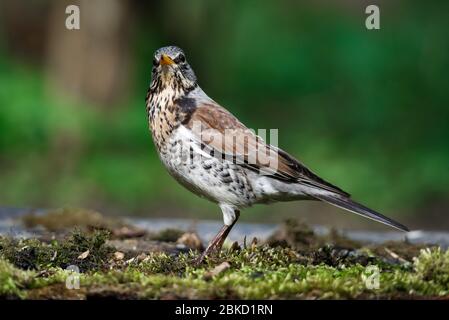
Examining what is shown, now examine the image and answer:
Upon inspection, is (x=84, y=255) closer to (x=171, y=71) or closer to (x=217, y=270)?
(x=217, y=270)

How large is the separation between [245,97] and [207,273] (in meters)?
10.9

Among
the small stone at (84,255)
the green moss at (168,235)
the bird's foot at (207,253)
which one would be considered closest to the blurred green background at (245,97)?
the green moss at (168,235)

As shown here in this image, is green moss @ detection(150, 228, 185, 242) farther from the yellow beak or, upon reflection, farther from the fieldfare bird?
the yellow beak

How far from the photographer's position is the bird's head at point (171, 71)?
6.48 m

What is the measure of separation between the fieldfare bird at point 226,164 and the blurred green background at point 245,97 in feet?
19.4

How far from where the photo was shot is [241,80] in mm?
15367

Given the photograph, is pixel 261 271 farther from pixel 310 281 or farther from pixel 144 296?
pixel 144 296

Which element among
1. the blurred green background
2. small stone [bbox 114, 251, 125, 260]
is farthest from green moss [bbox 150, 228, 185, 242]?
the blurred green background

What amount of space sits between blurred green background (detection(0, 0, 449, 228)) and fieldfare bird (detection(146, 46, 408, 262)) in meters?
5.92

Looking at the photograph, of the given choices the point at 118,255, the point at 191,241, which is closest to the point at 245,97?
the point at 191,241

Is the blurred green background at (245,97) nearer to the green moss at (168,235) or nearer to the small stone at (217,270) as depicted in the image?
the green moss at (168,235)

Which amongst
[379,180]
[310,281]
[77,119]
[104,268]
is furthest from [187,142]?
[77,119]

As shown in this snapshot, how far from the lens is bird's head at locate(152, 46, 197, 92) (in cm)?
648

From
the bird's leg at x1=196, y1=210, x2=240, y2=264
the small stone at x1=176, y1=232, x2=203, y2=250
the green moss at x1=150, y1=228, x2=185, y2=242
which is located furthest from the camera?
the green moss at x1=150, y1=228, x2=185, y2=242
